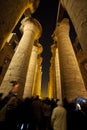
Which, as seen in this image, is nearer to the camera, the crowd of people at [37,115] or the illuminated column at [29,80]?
the crowd of people at [37,115]

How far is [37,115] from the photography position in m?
3.78

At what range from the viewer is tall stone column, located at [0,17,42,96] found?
6.59 m

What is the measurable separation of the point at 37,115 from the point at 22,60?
450cm

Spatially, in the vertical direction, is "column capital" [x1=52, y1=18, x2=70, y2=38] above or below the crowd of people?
above

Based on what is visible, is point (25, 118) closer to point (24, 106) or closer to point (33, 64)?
point (24, 106)

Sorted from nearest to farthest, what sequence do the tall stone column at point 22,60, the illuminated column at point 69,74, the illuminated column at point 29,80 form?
the illuminated column at point 69,74 → the tall stone column at point 22,60 → the illuminated column at point 29,80

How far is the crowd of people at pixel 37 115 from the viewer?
122 inches

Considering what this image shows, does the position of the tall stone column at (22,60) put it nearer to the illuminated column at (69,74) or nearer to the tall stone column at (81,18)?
the illuminated column at (69,74)

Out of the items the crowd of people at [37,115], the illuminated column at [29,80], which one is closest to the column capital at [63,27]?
the illuminated column at [29,80]

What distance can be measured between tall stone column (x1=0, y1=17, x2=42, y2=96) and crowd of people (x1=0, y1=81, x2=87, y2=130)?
2.46 metres

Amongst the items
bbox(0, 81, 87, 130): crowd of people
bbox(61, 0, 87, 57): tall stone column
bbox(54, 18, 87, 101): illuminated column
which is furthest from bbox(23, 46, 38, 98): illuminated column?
bbox(61, 0, 87, 57): tall stone column

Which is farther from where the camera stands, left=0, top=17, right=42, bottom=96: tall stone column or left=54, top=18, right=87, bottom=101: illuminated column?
left=0, top=17, right=42, bottom=96: tall stone column

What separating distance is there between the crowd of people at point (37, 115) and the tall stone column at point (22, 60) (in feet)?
8.07

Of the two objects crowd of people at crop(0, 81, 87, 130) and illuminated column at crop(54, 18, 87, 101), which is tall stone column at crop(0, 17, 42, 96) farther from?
crowd of people at crop(0, 81, 87, 130)
